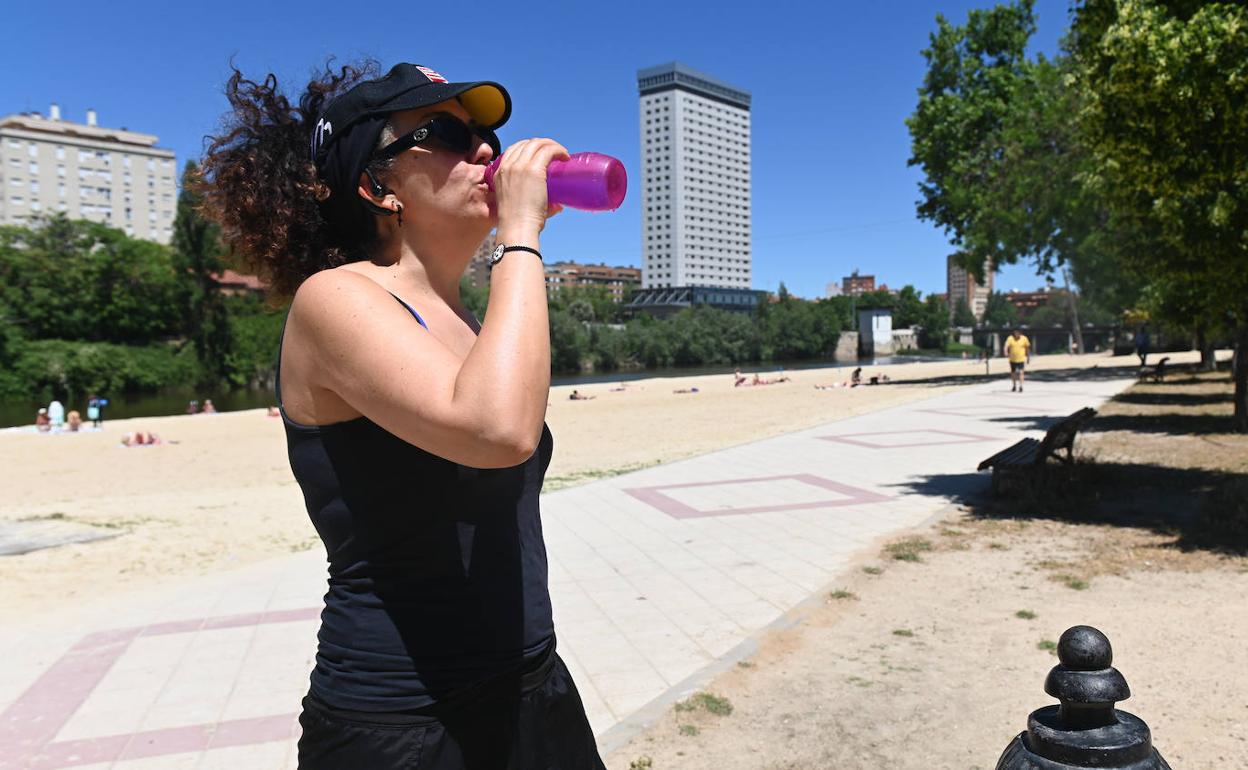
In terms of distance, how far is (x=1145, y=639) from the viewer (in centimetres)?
468

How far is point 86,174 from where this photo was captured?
9681 centimetres

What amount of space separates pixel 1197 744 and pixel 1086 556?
3183 millimetres

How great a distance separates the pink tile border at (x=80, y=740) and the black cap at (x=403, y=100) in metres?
3.44

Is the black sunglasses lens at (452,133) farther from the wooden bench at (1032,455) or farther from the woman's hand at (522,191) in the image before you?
the wooden bench at (1032,455)

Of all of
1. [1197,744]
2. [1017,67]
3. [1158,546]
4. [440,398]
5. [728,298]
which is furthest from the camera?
[728,298]

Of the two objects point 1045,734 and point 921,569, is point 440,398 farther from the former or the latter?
point 921,569

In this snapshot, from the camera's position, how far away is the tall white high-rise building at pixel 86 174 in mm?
90812

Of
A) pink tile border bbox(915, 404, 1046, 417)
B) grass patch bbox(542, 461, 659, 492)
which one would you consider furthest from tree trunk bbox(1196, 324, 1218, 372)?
grass patch bbox(542, 461, 659, 492)

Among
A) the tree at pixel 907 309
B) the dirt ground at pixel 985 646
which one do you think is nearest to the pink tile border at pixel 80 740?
the dirt ground at pixel 985 646

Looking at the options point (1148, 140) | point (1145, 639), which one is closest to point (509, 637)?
point (1145, 639)

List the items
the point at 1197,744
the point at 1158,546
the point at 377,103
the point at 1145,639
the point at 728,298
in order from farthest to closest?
1. the point at 728,298
2. the point at 1158,546
3. the point at 1145,639
4. the point at 1197,744
5. the point at 377,103

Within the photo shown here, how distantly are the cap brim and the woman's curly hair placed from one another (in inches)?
9.9

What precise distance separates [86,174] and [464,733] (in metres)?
116

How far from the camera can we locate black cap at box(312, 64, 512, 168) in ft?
4.78
